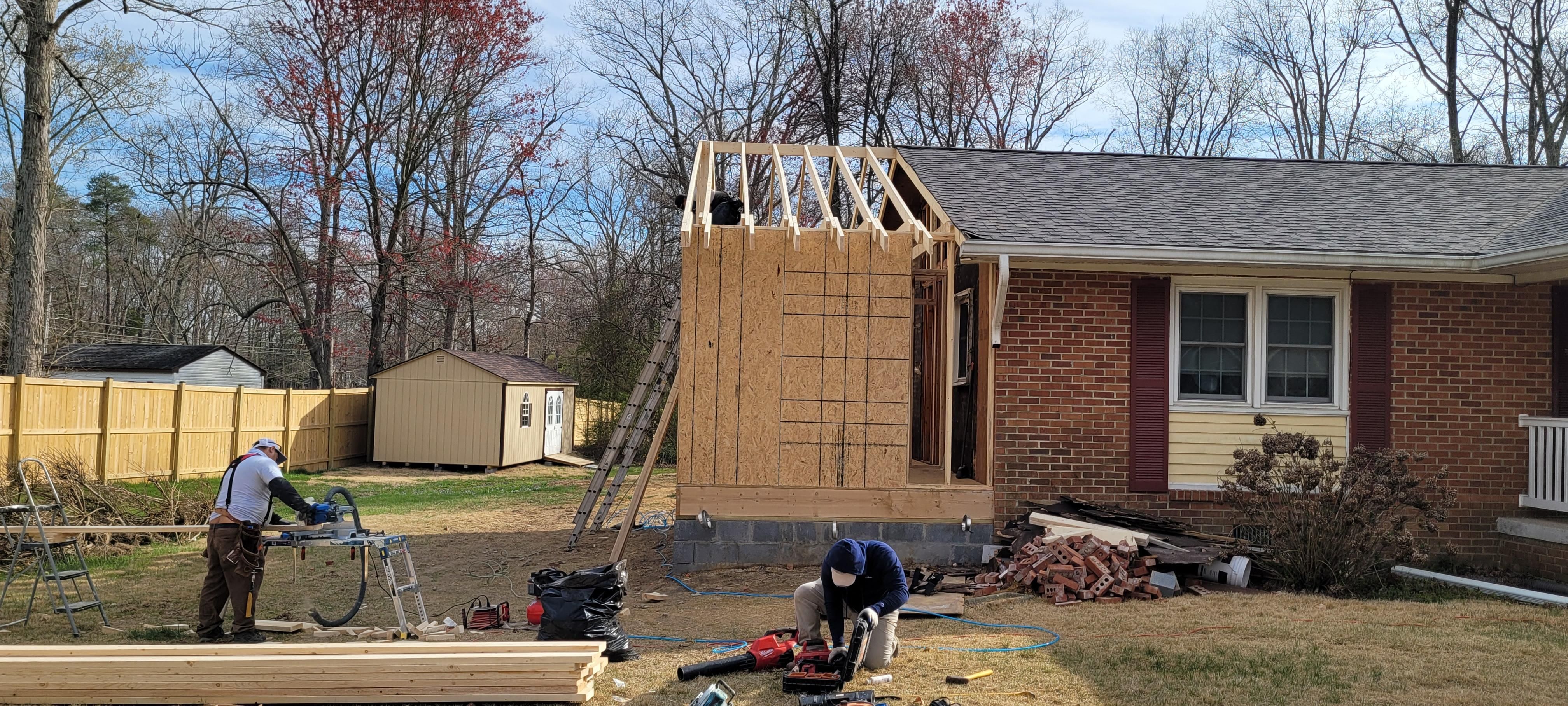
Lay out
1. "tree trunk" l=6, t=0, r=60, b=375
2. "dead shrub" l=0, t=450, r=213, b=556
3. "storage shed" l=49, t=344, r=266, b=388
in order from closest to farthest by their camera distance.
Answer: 1. "dead shrub" l=0, t=450, r=213, b=556
2. "tree trunk" l=6, t=0, r=60, b=375
3. "storage shed" l=49, t=344, r=266, b=388

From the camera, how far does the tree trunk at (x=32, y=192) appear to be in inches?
582

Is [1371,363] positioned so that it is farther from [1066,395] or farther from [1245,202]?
[1066,395]

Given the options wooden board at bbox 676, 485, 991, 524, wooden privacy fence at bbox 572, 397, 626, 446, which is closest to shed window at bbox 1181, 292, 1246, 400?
wooden board at bbox 676, 485, 991, 524

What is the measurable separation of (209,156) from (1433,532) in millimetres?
31125

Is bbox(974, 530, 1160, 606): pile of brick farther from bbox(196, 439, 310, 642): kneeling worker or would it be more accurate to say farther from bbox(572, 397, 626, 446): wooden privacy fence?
bbox(572, 397, 626, 446): wooden privacy fence

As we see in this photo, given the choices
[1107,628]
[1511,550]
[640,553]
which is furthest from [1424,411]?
[640,553]

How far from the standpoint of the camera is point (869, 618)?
6.20 meters

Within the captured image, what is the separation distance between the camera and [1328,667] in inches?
257

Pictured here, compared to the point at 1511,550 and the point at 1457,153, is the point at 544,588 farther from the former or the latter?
the point at 1457,153

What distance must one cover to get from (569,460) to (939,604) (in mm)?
19387

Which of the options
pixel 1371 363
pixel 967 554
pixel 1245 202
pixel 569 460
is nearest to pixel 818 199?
pixel 967 554

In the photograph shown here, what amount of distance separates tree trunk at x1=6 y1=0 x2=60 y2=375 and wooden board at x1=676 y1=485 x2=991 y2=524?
10.9m

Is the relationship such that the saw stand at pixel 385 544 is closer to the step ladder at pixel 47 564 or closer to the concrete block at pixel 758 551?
the step ladder at pixel 47 564

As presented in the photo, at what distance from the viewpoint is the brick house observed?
1003 centimetres
